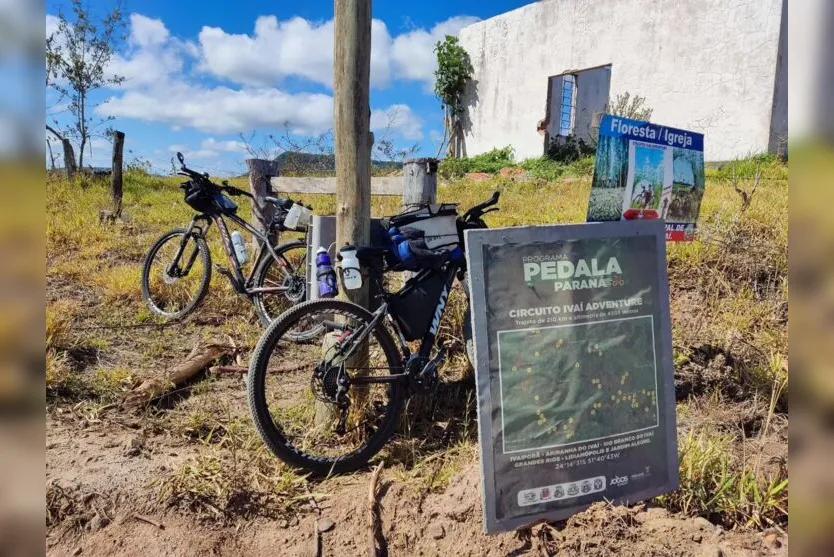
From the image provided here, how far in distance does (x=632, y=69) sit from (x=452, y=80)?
593cm

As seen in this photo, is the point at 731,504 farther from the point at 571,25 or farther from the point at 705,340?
the point at 571,25

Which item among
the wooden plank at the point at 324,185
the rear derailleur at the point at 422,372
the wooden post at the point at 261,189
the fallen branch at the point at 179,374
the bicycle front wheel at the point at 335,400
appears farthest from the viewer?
the wooden post at the point at 261,189

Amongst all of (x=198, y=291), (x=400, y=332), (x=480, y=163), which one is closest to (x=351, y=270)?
(x=400, y=332)

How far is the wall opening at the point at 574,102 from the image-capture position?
1592 cm

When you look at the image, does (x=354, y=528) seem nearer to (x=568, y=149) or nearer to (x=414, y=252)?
(x=414, y=252)

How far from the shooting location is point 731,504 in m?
2.21

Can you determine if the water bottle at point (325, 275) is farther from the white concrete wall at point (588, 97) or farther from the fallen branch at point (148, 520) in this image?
the white concrete wall at point (588, 97)

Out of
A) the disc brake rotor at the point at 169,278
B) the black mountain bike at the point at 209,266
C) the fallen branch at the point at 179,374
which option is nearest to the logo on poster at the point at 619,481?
the fallen branch at the point at 179,374

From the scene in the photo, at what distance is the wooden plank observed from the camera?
158 inches

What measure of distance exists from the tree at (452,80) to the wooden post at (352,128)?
49.6 feet

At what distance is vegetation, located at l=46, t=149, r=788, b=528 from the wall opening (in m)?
10.1

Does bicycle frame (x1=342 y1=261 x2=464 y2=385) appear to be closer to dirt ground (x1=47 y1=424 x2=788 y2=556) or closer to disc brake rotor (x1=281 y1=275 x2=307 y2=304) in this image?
dirt ground (x1=47 y1=424 x2=788 y2=556)

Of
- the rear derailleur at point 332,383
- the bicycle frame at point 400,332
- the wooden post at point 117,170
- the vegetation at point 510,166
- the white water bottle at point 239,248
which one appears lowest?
the rear derailleur at point 332,383
